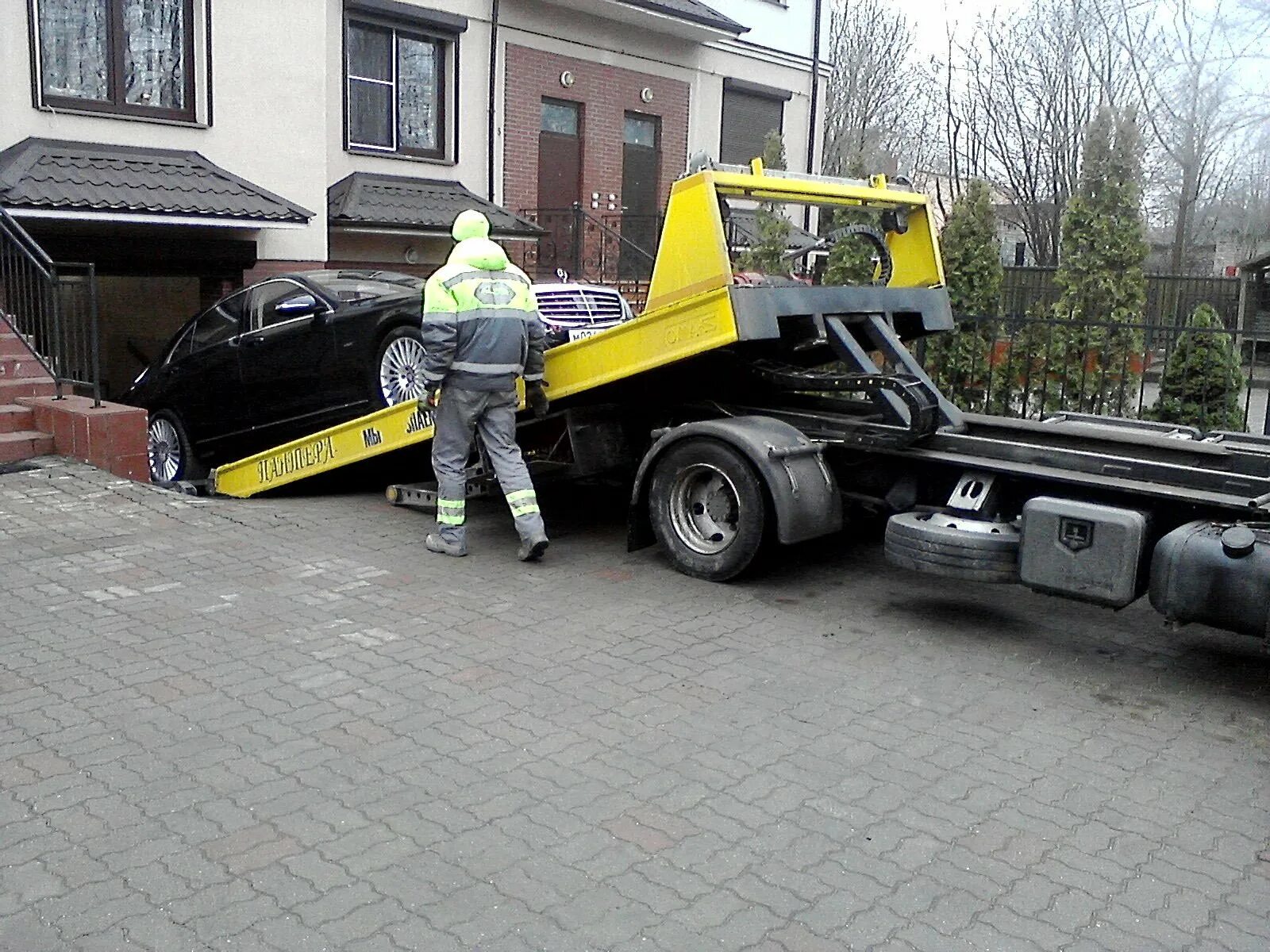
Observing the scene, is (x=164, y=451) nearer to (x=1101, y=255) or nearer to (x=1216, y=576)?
(x=1216, y=576)

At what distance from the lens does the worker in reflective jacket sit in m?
7.04

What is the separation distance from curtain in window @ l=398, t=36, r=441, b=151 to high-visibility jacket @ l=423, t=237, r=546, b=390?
9785 mm

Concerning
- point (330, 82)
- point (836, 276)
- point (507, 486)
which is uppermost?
point (330, 82)

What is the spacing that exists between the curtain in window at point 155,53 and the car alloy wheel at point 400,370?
5.91 meters

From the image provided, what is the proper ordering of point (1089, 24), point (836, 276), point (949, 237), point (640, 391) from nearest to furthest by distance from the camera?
point (640, 391) → point (949, 237) → point (836, 276) → point (1089, 24)

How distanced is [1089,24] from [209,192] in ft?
80.7

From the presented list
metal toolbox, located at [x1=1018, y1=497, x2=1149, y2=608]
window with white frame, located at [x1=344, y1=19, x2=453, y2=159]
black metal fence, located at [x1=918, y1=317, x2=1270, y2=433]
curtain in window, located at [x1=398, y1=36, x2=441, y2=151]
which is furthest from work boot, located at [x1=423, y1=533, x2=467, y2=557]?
curtain in window, located at [x1=398, y1=36, x2=441, y2=151]

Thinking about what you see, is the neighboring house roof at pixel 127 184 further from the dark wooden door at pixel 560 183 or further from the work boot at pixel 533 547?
the work boot at pixel 533 547

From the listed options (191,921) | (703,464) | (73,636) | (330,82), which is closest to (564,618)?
(703,464)

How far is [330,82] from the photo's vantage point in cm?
1515

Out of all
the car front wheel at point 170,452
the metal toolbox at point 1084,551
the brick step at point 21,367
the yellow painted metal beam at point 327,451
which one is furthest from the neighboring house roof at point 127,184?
the metal toolbox at point 1084,551

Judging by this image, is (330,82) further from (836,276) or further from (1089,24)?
(1089,24)

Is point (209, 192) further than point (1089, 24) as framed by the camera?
No

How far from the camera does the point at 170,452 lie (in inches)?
423
